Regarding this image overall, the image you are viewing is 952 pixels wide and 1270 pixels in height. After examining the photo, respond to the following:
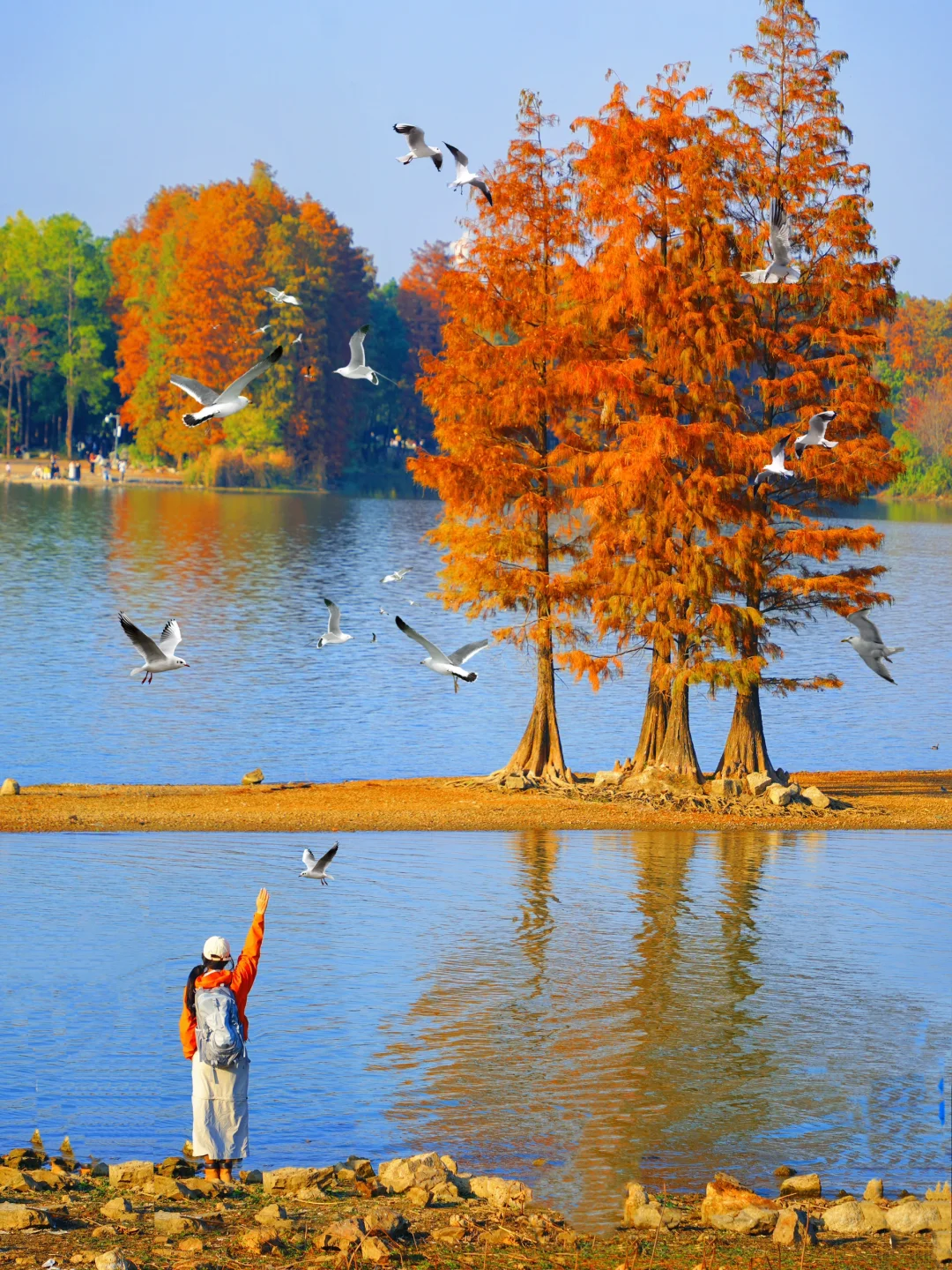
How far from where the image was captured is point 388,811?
27312 millimetres

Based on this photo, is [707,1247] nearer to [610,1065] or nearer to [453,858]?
[610,1065]

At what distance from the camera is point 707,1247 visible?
10016 mm

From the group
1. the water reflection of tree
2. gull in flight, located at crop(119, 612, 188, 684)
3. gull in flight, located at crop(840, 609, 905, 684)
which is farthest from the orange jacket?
gull in flight, located at crop(840, 609, 905, 684)

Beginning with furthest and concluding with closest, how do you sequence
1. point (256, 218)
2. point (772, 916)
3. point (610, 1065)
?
point (256, 218) < point (772, 916) < point (610, 1065)

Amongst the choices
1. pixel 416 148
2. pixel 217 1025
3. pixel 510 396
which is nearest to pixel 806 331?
pixel 510 396

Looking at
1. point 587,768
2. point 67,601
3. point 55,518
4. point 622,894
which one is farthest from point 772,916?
point 55,518

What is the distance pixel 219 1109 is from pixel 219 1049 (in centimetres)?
52

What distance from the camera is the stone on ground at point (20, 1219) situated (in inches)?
388

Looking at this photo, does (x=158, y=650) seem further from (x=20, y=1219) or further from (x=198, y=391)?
(x=20, y=1219)

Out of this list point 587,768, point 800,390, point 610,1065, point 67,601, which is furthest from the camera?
point 67,601

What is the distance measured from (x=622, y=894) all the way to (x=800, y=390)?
919 centimetres

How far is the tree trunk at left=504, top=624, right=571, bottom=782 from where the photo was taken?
28812 millimetres

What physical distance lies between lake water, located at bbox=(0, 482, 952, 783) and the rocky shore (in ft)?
68.5

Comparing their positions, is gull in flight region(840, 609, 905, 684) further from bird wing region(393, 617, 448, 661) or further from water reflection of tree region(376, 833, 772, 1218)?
bird wing region(393, 617, 448, 661)
